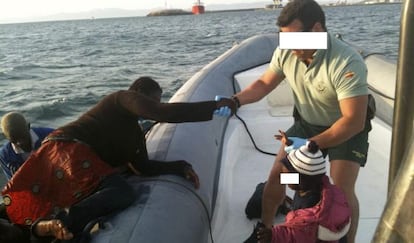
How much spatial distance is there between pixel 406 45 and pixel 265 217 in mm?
1799

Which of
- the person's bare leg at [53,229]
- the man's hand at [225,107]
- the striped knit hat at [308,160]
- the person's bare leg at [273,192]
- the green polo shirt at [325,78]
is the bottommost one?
the person's bare leg at [273,192]

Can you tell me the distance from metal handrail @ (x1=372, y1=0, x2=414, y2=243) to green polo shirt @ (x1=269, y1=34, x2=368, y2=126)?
3.37ft

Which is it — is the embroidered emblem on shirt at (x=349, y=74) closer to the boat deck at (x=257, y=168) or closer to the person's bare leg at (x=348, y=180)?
the person's bare leg at (x=348, y=180)

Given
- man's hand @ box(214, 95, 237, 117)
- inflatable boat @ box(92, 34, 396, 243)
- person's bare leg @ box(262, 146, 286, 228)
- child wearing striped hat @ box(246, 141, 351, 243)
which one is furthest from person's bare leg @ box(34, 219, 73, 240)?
person's bare leg @ box(262, 146, 286, 228)

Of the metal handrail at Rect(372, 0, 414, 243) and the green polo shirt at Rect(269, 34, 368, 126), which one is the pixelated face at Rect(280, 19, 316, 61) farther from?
the metal handrail at Rect(372, 0, 414, 243)

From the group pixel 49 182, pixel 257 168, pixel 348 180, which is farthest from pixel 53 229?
pixel 257 168

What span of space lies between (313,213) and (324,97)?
0.71 meters

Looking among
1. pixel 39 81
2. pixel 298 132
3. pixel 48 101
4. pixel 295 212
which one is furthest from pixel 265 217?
pixel 39 81

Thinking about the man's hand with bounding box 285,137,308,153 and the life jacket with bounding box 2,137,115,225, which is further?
the life jacket with bounding box 2,137,115,225

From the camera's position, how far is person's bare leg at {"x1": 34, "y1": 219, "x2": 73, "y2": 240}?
6.74ft

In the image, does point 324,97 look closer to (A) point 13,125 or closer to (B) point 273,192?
(B) point 273,192

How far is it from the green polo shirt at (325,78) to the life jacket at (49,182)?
119 cm

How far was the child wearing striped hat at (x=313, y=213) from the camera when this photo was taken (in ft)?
6.35

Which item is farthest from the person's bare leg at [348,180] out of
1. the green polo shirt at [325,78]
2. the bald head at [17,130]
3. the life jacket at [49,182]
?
the bald head at [17,130]
